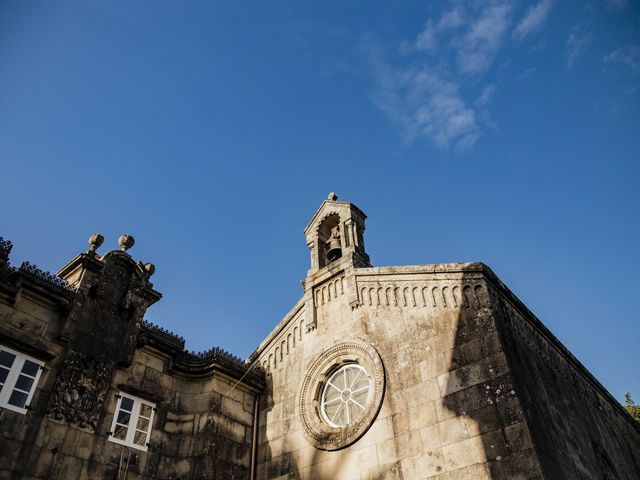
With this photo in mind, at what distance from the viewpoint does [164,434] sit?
1270 cm

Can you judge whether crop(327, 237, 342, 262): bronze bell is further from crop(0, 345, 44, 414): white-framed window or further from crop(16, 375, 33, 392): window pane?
crop(16, 375, 33, 392): window pane

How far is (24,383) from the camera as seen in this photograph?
10.6 m

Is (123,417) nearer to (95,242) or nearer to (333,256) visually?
(95,242)

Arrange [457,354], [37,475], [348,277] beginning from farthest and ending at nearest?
[348,277] < [457,354] < [37,475]

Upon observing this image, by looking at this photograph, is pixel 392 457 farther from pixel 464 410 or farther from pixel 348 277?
pixel 348 277

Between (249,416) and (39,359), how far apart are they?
5.82m

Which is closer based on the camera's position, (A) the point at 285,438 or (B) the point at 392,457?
(B) the point at 392,457

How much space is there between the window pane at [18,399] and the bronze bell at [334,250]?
9.14m

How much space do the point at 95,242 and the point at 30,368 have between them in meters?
3.61

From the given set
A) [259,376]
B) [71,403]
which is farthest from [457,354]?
[71,403]

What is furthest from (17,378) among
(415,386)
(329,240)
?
(329,240)

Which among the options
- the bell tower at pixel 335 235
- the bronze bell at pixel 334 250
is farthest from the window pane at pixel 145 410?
the bronze bell at pixel 334 250

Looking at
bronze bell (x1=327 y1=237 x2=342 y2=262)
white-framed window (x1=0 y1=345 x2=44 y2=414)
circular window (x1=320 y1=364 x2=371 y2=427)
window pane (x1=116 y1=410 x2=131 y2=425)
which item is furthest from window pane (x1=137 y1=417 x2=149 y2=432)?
bronze bell (x1=327 y1=237 x2=342 y2=262)

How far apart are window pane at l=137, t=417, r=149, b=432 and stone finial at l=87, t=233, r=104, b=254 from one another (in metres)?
4.34
